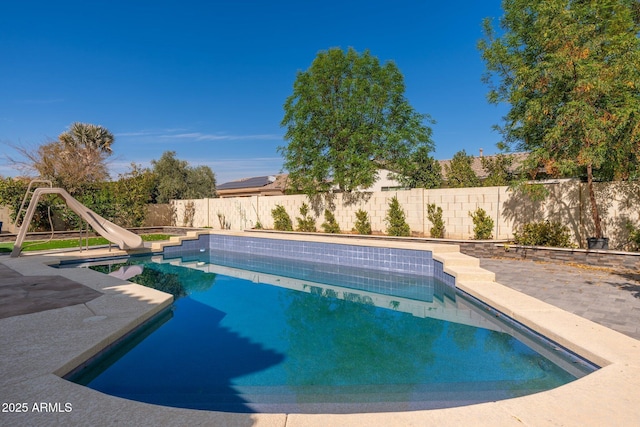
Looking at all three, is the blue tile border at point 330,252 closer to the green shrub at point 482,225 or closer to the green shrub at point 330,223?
the green shrub at point 482,225

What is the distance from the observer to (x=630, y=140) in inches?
315

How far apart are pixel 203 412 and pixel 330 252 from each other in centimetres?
987

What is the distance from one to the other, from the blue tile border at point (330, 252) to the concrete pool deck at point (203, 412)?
3798mm

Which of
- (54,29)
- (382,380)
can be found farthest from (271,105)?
(382,380)

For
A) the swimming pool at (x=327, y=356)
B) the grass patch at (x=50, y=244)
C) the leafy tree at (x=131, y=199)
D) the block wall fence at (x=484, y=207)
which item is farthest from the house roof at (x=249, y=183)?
the swimming pool at (x=327, y=356)

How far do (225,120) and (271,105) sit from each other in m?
4.58

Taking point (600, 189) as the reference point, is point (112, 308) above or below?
below

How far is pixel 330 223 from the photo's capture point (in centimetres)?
1648

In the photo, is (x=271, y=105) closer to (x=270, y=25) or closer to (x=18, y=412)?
(x=270, y=25)

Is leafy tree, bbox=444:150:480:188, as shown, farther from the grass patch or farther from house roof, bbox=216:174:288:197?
the grass patch

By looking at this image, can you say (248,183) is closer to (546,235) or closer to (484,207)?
(484,207)

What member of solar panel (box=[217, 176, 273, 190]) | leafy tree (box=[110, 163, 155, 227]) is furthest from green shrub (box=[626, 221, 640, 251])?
solar panel (box=[217, 176, 273, 190])

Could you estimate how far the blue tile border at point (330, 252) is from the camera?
10.2m

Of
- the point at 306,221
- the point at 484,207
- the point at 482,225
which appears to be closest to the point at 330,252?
the point at 306,221
